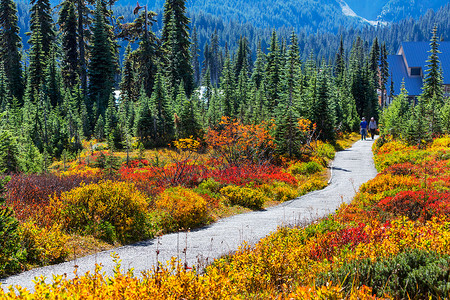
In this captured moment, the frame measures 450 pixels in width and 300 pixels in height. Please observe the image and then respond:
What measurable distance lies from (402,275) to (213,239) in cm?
493

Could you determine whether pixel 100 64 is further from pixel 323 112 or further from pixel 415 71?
pixel 415 71

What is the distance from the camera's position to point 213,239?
870 centimetres

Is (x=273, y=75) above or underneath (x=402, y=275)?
above

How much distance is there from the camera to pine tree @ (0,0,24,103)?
4656cm

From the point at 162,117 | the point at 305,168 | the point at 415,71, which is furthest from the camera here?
the point at 415,71

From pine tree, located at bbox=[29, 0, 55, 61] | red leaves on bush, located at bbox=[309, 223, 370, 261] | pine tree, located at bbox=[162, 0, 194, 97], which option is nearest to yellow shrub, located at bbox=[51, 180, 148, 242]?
red leaves on bush, located at bbox=[309, 223, 370, 261]

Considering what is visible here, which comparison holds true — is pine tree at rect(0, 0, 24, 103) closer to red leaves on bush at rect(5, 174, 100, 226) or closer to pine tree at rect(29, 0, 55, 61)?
pine tree at rect(29, 0, 55, 61)

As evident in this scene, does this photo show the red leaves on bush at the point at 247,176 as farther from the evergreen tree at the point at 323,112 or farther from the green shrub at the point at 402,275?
the evergreen tree at the point at 323,112

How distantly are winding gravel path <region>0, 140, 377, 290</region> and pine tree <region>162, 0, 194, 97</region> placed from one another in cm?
2725

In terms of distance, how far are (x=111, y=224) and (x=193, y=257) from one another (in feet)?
8.66

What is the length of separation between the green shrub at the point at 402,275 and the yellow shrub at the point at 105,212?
5502 millimetres

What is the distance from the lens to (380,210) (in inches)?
385

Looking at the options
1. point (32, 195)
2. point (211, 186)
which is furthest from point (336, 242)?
point (32, 195)

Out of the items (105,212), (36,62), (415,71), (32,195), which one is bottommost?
(105,212)
